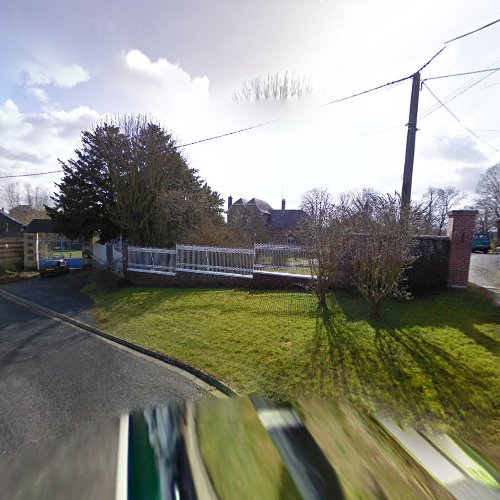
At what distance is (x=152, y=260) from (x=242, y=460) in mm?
10547

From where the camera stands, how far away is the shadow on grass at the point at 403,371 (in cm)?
281

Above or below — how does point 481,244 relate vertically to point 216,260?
above

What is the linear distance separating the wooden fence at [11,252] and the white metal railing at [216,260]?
13374 mm

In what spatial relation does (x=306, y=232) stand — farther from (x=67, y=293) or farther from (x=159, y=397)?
(x=67, y=293)

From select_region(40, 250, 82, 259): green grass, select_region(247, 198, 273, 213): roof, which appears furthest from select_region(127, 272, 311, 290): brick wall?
select_region(247, 198, 273, 213): roof

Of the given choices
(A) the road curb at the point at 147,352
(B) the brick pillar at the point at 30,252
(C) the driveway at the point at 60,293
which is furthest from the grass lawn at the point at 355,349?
(B) the brick pillar at the point at 30,252

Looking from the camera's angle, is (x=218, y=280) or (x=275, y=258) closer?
(x=275, y=258)

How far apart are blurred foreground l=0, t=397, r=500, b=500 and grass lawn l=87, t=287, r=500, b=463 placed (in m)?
0.52

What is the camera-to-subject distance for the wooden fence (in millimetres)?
16219

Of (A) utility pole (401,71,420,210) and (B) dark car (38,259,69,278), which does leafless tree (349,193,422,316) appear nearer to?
(A) utility pole (401,71,420,210)

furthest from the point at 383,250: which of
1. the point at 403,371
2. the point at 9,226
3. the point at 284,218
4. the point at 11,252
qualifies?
the point at 284,218

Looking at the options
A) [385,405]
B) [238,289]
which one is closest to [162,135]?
[238,289]

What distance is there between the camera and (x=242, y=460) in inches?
75.2

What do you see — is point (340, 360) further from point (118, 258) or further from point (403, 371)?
point (118, 258)
